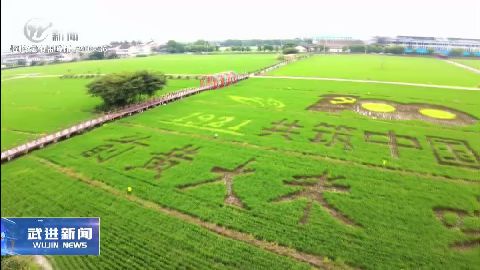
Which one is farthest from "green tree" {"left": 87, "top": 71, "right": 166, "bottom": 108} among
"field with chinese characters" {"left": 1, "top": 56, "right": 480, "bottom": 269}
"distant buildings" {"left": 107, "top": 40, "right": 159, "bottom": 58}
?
"distant buildings" {"left": 107, "top": 40, "right": 159, "bottom": 58}

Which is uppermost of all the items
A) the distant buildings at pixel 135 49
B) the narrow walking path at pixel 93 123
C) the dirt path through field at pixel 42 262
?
the distant buildings at pixel 135 49

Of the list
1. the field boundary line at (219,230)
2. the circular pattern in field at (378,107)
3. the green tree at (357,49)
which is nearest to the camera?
the field boundary line at (219,230)

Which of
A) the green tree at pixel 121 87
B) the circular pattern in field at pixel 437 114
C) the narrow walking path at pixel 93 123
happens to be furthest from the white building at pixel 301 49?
the green tree at pixel 121 87

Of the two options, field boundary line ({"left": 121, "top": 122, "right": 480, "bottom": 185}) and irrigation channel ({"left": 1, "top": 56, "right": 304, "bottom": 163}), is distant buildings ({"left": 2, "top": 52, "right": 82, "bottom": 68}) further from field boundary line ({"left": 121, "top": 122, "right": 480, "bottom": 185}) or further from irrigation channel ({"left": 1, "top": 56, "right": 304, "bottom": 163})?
field boundary line ({"left": 121, "top": 122, "right": 480, "bottom": 185})

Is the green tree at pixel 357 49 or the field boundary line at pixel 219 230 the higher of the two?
the green tree at pixel 357 49

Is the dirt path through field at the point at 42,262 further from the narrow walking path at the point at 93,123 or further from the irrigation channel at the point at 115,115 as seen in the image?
the irrigation channel at the point at 115,115

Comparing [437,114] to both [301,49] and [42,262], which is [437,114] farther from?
[301,49]
